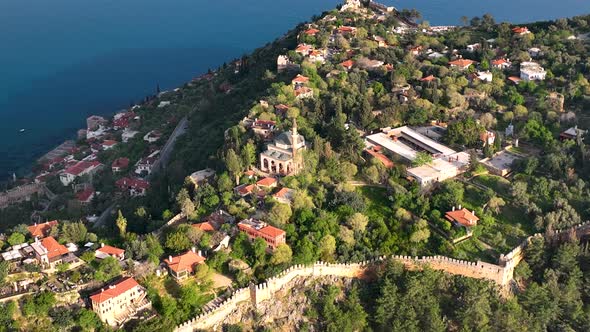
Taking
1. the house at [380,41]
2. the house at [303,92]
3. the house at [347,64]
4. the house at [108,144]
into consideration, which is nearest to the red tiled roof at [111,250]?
the house at [303,92]

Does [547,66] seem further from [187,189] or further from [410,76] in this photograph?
[187,189]

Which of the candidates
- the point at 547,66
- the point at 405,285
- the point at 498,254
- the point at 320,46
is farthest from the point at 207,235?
the point at 547,66

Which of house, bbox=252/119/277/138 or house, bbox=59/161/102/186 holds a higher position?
house, bbox=252/119/277/138

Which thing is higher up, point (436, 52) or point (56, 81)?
point (436, 52)

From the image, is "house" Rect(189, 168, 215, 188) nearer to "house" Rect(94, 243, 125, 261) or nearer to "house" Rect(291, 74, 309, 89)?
"house" Rect(94, 243, 125, 261)

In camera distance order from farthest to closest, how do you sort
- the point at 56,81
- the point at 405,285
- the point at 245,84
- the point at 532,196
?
the point at 56,81, the point at 245,84, the point at 532,196, the point at 405,285

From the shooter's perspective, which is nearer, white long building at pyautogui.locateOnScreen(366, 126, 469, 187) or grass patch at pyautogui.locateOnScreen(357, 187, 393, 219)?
grass patch at pyautogui.locateOnScreen(357, 187, 393, 219)

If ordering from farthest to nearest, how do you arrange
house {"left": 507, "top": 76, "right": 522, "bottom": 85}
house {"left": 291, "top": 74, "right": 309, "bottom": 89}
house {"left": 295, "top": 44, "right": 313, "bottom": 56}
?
house {"left": 295, "top": 44, "right": 313, "bottom": 56}, house {"left": 507, "top": 76, "right": 522, "bottom": 85}, house {"left": 291, "top": 74, "right": 309, "bottom": 89}

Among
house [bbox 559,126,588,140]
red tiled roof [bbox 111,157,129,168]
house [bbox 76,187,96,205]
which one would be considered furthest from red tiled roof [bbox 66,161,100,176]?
house [bbox 559,126,588,140]
